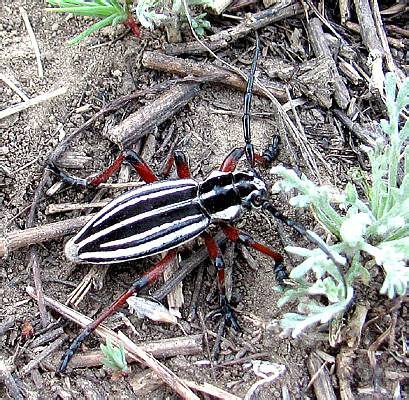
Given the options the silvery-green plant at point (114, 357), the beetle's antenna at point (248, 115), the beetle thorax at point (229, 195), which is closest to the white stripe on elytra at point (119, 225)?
the beetle thorax at point (229, 195)

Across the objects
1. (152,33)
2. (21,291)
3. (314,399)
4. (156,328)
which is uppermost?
(152,33)

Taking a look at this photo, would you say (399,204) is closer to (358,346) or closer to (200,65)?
(358,346)

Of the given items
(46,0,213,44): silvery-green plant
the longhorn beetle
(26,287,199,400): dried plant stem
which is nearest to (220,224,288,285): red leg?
the longhorn beetle

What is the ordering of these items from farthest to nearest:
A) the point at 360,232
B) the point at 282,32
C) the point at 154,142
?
the point at 282,32, the point at 154,142, the point at 360,232

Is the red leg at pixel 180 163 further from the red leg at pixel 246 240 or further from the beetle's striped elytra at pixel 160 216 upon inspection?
the red leg at pixel 246 240

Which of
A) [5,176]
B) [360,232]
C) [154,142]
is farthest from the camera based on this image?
[154,142]

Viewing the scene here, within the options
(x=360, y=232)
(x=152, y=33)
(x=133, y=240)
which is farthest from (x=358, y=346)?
(x=152, y=33)

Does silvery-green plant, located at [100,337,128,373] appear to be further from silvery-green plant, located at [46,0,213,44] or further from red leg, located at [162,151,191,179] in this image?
silvery-green plant, located at [46,0,213,44]

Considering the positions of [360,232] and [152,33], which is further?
[152,33]

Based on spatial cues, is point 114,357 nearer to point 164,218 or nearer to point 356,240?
point 164,218
